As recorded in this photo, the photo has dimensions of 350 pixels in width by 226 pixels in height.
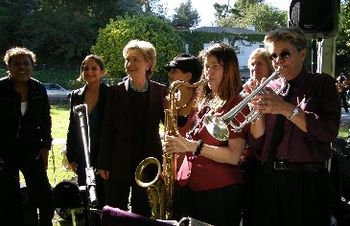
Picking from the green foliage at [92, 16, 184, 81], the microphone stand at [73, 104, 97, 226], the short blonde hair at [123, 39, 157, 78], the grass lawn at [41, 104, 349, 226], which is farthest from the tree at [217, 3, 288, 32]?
the microphone stand at [73, 104, 97, 226]

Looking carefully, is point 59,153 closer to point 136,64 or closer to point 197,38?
point 136,64

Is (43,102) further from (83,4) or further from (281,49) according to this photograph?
(83,4)

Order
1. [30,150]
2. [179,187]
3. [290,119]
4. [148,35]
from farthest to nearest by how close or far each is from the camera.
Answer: [148,35], [30,150], [179,187], [290,119]

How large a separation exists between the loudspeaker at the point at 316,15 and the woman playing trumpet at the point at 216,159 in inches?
51.6

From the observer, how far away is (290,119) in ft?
8.37

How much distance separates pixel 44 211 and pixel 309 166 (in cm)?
280

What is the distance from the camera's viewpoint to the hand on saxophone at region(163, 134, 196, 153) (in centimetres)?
276

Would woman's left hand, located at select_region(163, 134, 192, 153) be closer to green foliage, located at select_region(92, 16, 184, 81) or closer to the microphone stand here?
the microphone stand

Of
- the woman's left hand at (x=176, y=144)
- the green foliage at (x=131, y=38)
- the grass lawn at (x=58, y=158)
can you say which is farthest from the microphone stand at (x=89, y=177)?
the green foliage at (x=131, y=38)

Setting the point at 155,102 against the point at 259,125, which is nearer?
the point at 259,125

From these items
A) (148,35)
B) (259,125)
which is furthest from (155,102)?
(148,35)

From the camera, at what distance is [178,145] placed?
281cm

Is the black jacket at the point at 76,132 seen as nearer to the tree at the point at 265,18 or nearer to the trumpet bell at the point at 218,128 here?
the trumpet bell at the point at 218,128

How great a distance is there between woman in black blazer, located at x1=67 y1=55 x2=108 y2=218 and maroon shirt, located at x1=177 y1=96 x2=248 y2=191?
5.14ft
